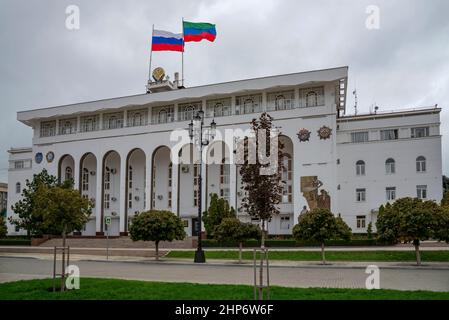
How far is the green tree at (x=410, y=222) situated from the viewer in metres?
21.9

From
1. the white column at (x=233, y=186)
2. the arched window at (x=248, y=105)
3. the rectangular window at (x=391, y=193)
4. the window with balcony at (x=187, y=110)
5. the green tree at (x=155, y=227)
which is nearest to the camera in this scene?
the green tree at (x=155, y=227)

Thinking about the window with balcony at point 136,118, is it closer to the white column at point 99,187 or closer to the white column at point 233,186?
Result: the white column at point 99,187

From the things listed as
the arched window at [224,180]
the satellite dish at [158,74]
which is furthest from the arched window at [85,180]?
the arched window at [224,180]

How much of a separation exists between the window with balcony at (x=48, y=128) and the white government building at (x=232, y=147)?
12 centimetres

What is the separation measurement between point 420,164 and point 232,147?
56.0 feet

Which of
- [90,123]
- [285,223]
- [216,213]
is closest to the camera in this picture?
[216,213]

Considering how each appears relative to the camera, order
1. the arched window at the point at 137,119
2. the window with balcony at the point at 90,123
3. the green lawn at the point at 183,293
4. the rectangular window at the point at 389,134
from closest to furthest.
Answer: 1. the green lawn at the point at 183,293
2. the rectangular window at the point at 389,134
3. the arched window at the point at 137,119
4. the window with balcony at the point at 90,123

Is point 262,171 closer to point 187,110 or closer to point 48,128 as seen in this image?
point 187,110

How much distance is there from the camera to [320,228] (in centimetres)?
2494

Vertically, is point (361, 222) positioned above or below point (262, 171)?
below

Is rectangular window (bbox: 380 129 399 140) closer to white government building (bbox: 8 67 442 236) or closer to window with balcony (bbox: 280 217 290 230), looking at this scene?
white government building (bbox: 8 67 442 236)

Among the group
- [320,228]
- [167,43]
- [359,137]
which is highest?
[167,43]

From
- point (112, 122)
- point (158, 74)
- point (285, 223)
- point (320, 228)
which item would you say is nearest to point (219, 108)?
point (158, 74)
